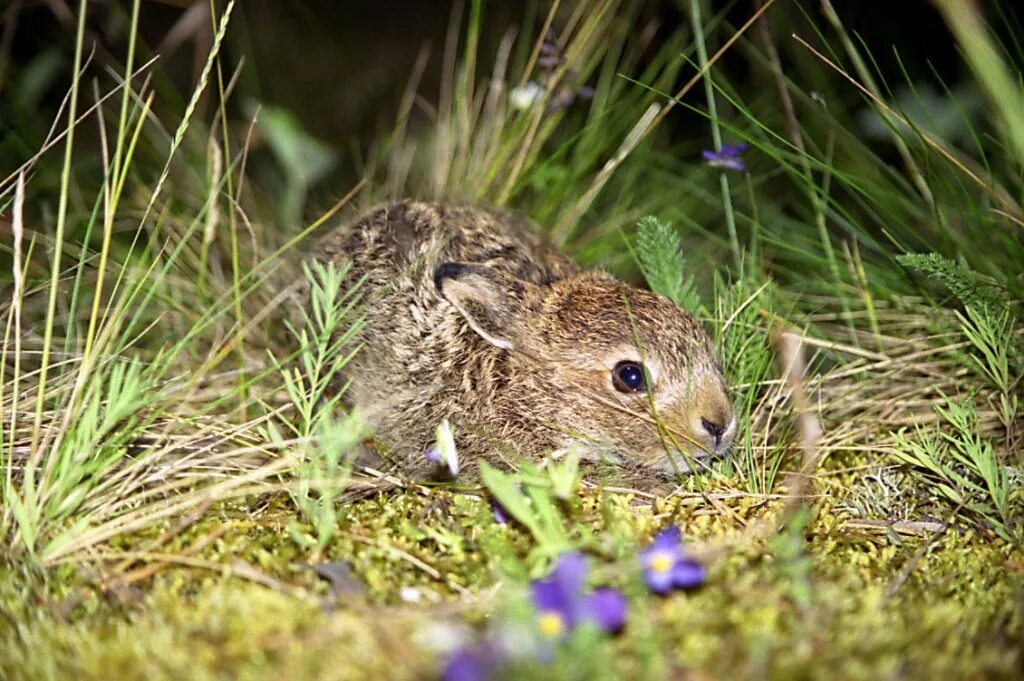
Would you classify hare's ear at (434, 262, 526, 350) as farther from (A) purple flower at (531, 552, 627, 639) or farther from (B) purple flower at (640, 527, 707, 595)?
(A) purple flower at (531, 552, 627, 639)

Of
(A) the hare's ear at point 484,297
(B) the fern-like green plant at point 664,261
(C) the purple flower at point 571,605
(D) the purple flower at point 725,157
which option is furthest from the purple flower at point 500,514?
(D) the purple flower at point 725,157

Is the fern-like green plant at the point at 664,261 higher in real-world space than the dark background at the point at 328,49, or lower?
lower

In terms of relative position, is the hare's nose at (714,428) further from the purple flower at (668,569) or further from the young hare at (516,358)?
the purple flower at (668,569)

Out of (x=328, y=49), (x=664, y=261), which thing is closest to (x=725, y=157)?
(x=664, y=261)

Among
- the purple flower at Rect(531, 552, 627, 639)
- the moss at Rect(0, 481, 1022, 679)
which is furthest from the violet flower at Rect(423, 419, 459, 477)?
the purple flower at Rect(531, 552, 627, 639)

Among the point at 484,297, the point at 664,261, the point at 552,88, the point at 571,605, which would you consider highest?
the point at 552,88

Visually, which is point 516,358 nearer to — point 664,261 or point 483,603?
point 664,261

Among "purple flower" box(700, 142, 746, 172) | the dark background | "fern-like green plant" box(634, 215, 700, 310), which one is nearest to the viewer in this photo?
"fern-like green plant" box(634, 215, 700, 310)
